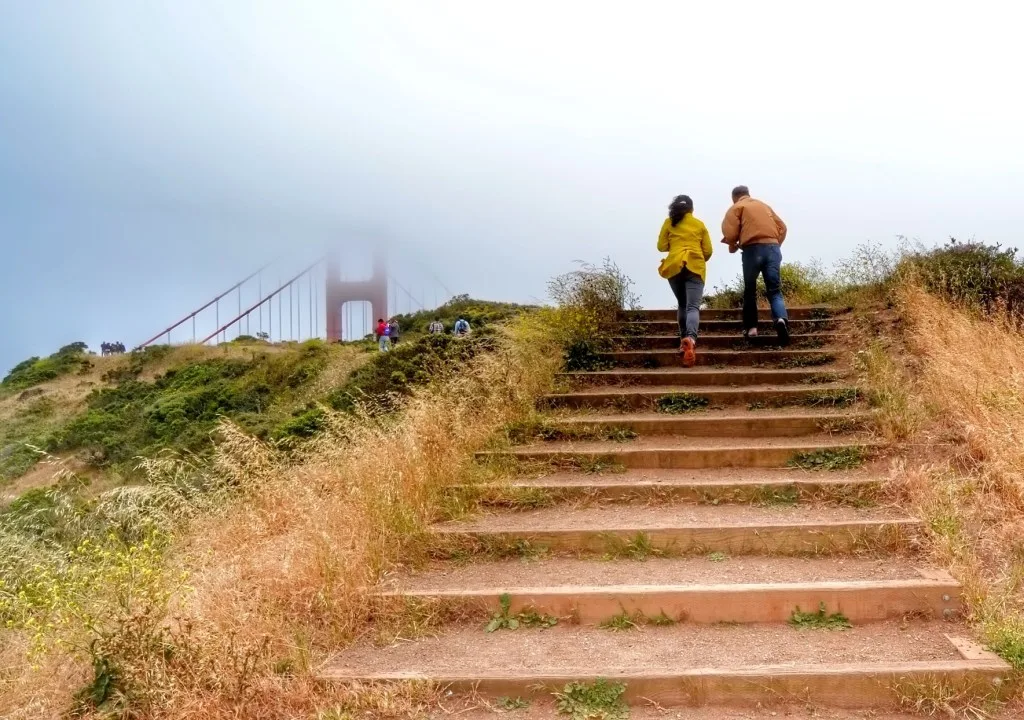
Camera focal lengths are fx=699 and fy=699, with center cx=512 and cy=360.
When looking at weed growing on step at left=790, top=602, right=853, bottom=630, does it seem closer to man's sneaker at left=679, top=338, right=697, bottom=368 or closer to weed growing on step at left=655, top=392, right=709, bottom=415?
weed growing on step at left=655, top=392, right=709, bottom=415

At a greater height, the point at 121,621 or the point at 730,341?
the point at 730,341

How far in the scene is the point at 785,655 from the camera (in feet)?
9.95

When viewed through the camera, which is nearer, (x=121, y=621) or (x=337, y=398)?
(x=121, y=621)

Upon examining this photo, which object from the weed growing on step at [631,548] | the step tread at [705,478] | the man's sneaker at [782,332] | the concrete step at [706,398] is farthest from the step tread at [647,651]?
the man's sneaker at [782,332]

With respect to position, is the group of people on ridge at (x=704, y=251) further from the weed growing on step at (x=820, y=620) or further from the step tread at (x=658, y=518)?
the weed growing on step at (x=820, y=620)

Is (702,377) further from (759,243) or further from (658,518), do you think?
(658,518)

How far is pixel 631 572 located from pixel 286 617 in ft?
5.96

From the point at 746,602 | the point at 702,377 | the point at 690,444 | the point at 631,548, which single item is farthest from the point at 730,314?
the point at 746,602

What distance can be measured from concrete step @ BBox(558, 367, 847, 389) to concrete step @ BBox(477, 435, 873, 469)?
4.71ft

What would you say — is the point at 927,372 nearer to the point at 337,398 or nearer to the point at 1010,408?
the point at 1010,408

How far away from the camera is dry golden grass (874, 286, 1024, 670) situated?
332 cm

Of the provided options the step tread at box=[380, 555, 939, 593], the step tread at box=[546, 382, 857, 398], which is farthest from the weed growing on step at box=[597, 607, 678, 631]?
the step tread at box=[546, 382, 857, 398]

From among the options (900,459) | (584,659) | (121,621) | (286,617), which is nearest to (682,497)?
(900,459)

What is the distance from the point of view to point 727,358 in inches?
306
